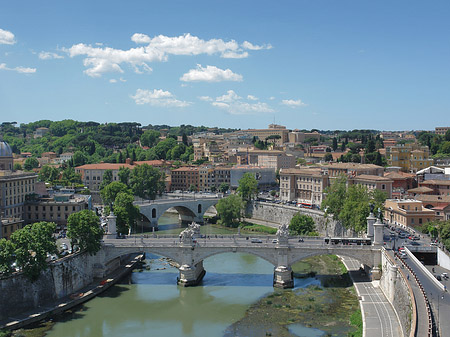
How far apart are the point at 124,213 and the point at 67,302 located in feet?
48.9

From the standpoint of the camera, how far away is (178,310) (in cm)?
2842

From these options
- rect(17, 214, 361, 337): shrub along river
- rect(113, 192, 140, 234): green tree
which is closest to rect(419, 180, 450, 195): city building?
rect(17, 214, 361, 337): shrub along river

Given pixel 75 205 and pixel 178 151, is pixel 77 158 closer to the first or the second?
pixel 178 151

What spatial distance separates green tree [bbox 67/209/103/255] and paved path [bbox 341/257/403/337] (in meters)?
14.9

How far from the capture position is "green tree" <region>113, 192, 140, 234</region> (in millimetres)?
41094

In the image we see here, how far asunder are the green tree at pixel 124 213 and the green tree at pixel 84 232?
8.92 metres

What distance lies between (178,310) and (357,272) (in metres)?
11.5

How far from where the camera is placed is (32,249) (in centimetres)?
2652

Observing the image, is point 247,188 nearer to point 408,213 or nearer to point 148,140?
point 408,213

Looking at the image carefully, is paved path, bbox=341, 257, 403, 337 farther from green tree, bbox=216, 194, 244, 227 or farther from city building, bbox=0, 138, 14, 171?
city building, bbox=0, 138, 14, 171

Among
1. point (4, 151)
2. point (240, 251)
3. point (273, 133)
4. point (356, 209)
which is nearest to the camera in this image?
point (240, 251)

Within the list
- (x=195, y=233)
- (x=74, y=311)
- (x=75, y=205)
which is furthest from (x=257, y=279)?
(x=75, y=205)

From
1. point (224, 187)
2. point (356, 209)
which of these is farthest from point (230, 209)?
point (356, 209)

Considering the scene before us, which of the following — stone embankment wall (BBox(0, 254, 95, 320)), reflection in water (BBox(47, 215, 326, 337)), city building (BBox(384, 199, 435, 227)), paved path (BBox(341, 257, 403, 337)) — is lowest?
reflection in water (BBox(47, 215, 326, 337))
